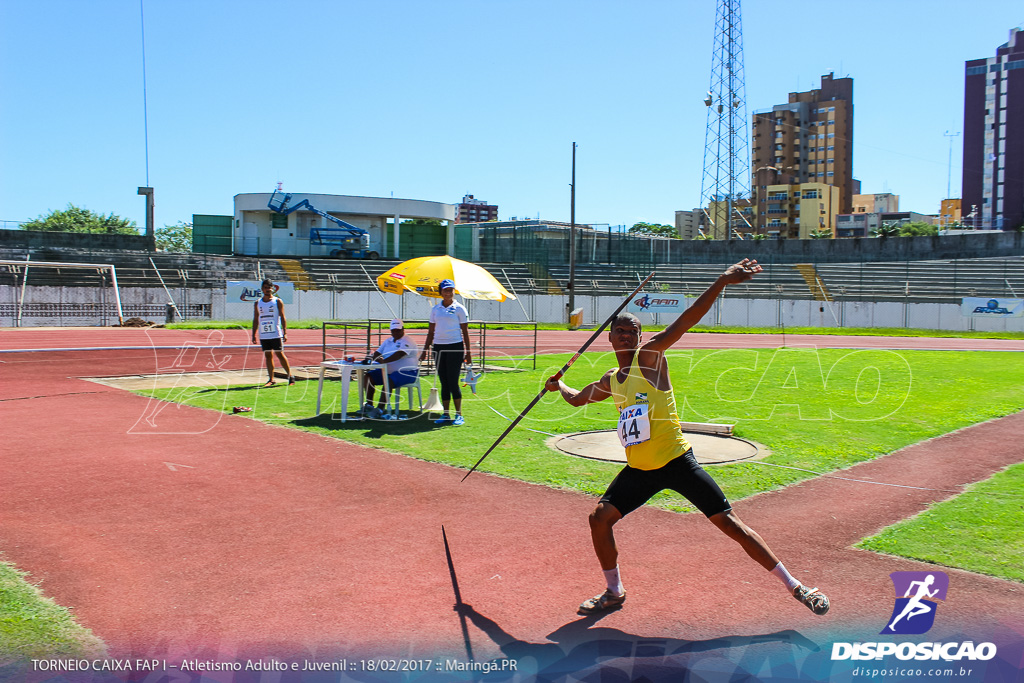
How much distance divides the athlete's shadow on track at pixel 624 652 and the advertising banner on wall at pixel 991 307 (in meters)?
43.1

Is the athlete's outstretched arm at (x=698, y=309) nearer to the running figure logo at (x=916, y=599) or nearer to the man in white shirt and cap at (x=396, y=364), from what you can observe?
the running figure logo at (x=916, y=599)

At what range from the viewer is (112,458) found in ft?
27.5

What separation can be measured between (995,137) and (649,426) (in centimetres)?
12807

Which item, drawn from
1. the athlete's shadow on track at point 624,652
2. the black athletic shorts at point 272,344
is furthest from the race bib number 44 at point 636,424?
the black athletic shorts at point 272,344

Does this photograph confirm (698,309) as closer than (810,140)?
Yes

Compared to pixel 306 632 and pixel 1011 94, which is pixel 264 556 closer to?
pixel 306 632

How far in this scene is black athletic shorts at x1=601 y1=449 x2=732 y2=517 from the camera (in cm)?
448

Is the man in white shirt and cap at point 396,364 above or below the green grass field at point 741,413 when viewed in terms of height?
above

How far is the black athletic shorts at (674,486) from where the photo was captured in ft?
14.7

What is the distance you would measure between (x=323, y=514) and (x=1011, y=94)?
122 m

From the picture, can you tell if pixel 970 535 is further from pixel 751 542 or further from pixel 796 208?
pixel 796 208

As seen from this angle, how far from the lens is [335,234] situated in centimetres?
5566

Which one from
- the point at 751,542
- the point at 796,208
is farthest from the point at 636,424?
the point at 796,208

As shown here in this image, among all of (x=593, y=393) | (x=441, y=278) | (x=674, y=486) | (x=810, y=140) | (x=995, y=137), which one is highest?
(x=810, y=140)
